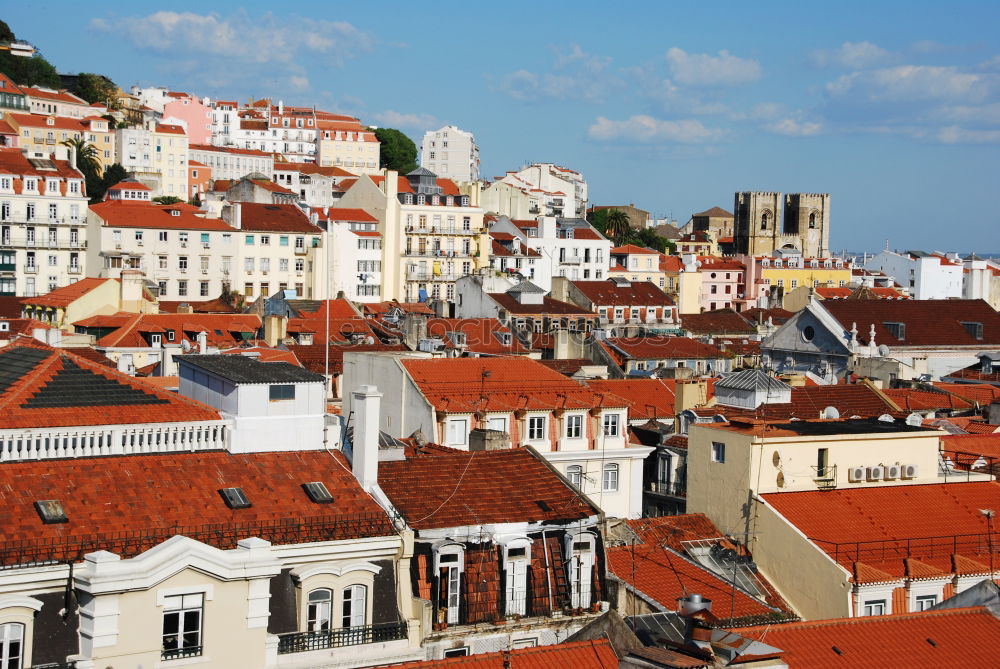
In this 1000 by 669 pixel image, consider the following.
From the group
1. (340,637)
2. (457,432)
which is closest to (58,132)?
(457,432)

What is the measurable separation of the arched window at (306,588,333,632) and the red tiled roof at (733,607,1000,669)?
643 cm

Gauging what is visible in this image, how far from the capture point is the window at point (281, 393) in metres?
23.8

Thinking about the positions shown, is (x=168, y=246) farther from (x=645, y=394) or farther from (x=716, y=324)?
(x=645, y=394)

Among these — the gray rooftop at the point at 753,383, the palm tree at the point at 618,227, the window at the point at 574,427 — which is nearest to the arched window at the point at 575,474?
the window at the point at 574,427

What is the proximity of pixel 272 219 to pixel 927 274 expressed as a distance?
3028 inches

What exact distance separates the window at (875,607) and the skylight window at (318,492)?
→ 11.5 meters

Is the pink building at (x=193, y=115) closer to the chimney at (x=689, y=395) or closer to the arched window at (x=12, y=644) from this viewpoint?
the chimney at (x=689, y=395)

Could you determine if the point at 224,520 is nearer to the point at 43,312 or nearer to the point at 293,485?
the point at 293,485

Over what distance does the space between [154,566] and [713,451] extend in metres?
16.3

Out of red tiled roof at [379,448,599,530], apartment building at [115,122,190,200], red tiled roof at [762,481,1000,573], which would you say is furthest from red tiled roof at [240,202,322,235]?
red tiled roof at [379,448,599,530]

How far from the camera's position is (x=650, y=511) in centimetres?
3869

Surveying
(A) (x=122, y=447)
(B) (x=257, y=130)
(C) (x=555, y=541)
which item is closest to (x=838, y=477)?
(C) (x=555, y=541)

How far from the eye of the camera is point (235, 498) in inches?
848

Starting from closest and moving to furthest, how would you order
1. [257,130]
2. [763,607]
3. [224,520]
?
[224,520] → [763,607] → [257,130]
